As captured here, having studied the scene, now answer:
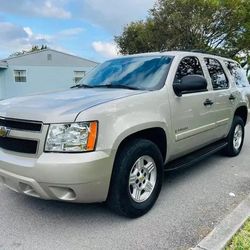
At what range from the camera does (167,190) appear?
180 inches

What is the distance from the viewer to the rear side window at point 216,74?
17.6 ft

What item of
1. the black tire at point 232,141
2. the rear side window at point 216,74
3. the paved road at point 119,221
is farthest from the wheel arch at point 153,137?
the black tire at point 232,141

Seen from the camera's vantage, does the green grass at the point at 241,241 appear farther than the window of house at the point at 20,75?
No

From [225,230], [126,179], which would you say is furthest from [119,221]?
[225,230]

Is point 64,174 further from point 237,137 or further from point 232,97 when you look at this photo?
point 237,137

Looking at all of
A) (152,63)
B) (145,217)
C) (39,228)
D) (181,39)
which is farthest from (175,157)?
(181,39)

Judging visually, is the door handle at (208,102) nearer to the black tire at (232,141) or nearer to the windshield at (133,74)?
the windshield at (133,74)

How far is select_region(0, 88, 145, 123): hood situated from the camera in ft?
10.4

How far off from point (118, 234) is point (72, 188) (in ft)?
2.32

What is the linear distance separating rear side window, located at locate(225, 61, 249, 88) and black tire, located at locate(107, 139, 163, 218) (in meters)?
3.15

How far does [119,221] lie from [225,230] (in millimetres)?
1113

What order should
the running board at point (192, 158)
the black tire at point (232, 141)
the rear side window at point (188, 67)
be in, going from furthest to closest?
the black tire at point (232, 141), the rear side window at point (188, 67), the running board at point (192, 158)

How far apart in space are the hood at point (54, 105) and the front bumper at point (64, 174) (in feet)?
1.21

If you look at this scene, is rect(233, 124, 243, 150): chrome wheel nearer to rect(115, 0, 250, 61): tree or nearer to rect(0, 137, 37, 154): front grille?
rect(0, 137, 37, 154): front grille
